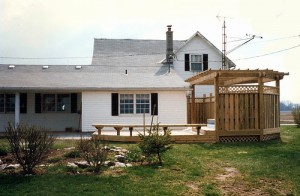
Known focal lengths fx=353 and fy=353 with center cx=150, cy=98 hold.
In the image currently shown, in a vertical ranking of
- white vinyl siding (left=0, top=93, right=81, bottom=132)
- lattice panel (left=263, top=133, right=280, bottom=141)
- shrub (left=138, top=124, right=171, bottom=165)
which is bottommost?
lattice panel (left=263, top=133, right=280, bottom=141)

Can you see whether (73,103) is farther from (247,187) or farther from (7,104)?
(247,187)

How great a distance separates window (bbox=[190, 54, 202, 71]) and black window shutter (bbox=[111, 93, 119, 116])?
1046 centimetres

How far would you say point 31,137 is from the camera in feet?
28.6

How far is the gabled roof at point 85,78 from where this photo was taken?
758 inches

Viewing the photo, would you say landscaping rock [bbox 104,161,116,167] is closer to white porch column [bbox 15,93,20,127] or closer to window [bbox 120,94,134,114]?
window [bbox 120,94,134,114]

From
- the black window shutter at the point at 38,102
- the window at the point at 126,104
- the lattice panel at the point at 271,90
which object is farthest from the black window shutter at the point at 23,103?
the lattice panel at the point at 271,90

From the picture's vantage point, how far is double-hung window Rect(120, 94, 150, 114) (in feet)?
65.2

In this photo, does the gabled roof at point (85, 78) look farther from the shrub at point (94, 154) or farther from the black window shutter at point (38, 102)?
the shrub at point (94, 154)

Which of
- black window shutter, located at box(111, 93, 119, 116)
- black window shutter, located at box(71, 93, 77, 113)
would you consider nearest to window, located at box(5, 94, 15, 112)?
black window shutter, located at box(71, 93, 77, 113)

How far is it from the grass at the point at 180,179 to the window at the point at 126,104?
353 inches

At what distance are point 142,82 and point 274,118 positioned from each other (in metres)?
7.66

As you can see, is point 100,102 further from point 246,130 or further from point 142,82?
point 246,130

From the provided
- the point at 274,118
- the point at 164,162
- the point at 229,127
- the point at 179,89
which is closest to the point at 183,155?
the point at 164,162

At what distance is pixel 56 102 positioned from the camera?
21234 millimetres
